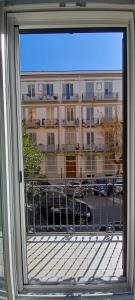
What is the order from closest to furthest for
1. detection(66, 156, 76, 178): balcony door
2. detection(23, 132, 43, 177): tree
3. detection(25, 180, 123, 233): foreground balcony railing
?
1. detection(25, 180, 123, 233): foreground balcony railing
2. detection(23, 132, 43, 177): tree
3. detection(66, 156, 76, 178): balcony door

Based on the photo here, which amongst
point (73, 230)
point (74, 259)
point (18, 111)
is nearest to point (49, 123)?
point (73, 230)

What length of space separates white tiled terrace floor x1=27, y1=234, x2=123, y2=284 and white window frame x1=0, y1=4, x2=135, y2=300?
42 centimetres

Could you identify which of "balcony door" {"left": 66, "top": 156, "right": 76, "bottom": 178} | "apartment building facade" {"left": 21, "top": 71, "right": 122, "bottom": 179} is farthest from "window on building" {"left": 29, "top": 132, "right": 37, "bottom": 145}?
"balcony door" {"left": 66, "top": 156, "right": 76, "bottom": 178}

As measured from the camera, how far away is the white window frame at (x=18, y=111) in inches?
95.4

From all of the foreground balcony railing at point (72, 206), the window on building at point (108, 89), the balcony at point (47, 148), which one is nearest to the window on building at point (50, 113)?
the balcony at point (47, 148)

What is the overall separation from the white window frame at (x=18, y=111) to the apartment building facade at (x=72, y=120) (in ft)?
9.11

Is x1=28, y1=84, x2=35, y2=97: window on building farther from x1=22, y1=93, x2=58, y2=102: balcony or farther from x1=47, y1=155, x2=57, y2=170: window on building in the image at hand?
x1=47, y1=155, x2=57, y2=170: window on building

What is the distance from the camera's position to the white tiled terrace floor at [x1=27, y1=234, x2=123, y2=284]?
309cm

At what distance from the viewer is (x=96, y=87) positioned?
5.71 meters

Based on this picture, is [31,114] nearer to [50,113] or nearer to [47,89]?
[50,113]

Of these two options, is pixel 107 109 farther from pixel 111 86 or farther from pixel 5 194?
pixel 5 194

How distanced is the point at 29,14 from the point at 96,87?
3.25 metres

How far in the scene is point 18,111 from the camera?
2.63 m

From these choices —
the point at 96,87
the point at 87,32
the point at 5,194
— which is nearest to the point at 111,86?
the point at 96,87
